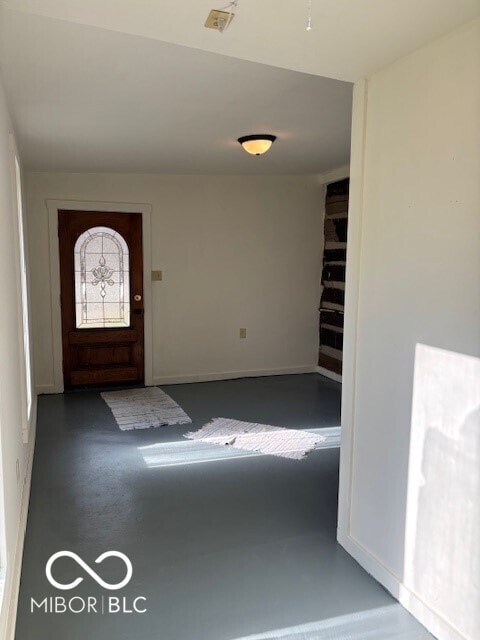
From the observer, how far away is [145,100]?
2.75 m

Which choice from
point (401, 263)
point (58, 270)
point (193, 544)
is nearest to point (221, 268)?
point (58, 270)

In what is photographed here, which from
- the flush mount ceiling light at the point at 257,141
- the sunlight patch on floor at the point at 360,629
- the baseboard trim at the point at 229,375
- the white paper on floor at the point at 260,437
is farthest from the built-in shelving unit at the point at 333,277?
the sunlight patch on floor at the point at 360,629

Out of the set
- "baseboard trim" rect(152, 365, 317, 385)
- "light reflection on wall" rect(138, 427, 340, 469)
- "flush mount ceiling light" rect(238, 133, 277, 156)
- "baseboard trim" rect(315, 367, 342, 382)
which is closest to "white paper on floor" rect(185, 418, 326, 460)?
"light reflection on wall" rect(138, 427, 340, 469)

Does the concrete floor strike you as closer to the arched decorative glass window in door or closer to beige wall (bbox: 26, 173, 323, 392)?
the arched decorative glass window in door

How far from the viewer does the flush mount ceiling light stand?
11.6 feet

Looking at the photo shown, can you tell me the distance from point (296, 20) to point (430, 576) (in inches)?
82.6

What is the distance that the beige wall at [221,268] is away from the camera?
201 inches

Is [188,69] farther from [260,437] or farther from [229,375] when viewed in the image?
[229,375]

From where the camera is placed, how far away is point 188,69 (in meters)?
2.31

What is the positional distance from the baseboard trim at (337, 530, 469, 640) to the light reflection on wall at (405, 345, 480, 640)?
2cm

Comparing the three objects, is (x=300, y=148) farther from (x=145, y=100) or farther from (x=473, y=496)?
(x=473, y=496)

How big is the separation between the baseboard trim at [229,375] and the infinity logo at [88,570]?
3.20 metres

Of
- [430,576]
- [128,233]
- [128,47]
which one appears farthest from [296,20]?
[128,233]

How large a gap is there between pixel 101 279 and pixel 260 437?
251 cm
